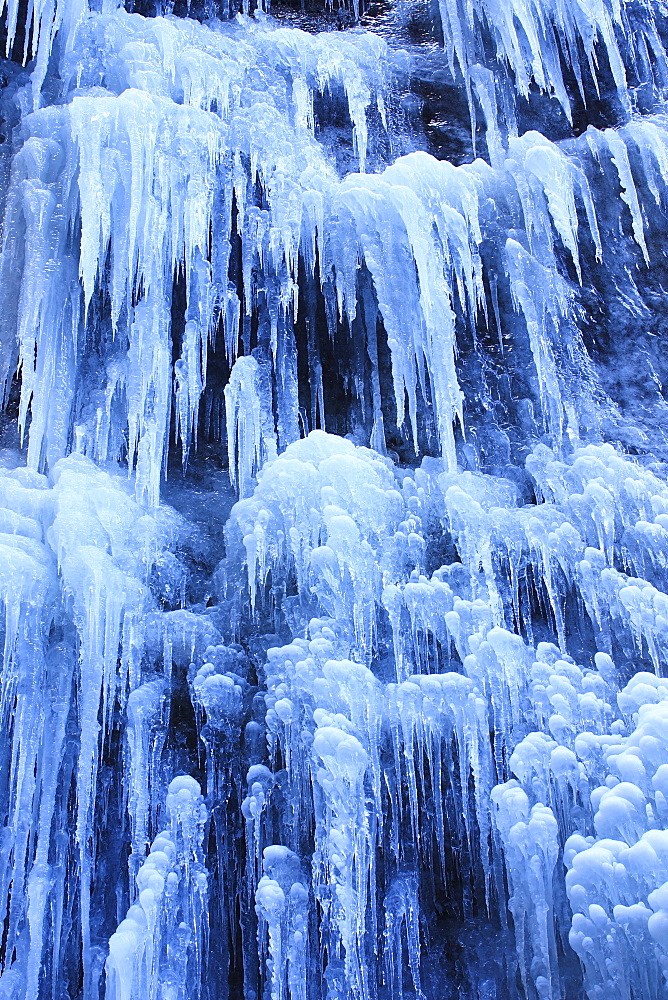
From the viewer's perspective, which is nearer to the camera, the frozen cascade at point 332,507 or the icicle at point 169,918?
the icicle at point 169,918

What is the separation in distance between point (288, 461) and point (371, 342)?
1.61 metres

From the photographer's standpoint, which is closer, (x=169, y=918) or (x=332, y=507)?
(x=169, y=918)

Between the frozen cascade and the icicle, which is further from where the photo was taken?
the frozen cascade

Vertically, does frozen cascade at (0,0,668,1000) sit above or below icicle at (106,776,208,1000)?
above

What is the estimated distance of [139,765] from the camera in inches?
220

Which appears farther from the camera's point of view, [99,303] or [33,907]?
[99,303]

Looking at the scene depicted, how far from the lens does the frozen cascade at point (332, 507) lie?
207 inches

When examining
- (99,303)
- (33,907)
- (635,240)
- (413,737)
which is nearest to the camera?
(33,907)

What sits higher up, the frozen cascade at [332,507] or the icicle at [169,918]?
the frozen cascade at [332,507]

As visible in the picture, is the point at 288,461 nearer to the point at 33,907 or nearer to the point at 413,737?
the point at 413,737

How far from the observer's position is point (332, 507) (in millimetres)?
5816

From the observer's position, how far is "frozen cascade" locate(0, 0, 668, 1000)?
525 centimetres

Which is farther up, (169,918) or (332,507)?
(332,507)

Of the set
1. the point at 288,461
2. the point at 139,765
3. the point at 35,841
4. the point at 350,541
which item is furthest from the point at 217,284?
the point at 35,841
